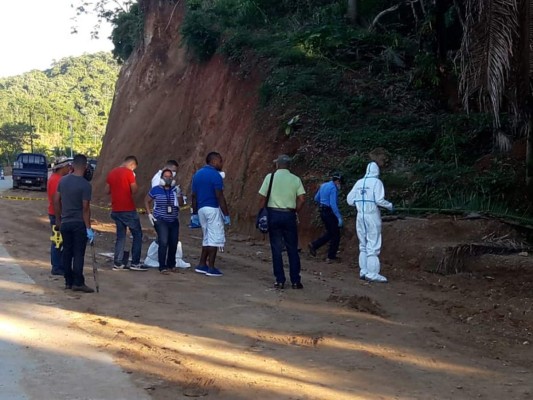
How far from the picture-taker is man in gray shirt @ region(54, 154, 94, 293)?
Answer: 9.45 metres

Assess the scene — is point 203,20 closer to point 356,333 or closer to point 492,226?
point 492,226

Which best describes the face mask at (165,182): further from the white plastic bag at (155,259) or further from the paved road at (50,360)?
the paved road at (50,360)

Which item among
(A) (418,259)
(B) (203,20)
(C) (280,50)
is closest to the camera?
(A) (418,259)

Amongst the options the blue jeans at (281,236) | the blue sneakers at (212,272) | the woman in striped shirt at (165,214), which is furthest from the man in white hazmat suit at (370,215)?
the woman in striped shirt at (165,214)

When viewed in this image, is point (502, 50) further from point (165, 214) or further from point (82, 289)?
point (82, 289)

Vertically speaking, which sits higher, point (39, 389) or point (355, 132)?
point (355, 132)

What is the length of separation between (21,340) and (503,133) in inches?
434

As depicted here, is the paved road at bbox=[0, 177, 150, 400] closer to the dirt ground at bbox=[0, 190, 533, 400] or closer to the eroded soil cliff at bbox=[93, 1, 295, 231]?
the dirt ground at bbox=[0, 190, 533, 400]

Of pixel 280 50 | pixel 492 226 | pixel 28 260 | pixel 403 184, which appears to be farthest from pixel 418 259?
pixel 280 50

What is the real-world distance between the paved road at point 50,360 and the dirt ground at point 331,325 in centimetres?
18

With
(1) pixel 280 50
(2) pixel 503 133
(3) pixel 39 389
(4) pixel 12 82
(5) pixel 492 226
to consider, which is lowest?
(3) pixel 39 389

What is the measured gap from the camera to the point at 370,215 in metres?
10.9

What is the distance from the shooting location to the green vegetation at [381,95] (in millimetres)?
14242

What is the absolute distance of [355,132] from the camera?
17.1 m
